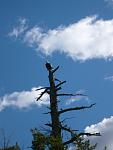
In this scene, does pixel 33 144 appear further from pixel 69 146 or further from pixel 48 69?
pixel 48 69

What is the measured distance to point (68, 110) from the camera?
21.6 m

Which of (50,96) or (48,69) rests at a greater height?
(48,69)

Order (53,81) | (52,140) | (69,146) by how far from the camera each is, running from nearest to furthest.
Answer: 1. (52,140)
2. (69,146)
3. (53,81)

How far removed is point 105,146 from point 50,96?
4278 millimetres

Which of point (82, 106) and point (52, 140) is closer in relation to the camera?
point (52, 140)

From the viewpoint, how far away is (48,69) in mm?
23359

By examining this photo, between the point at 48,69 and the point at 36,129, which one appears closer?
the point at 36,129

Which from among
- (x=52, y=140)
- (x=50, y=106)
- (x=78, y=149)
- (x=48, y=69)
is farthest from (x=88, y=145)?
(x=48, y=69)

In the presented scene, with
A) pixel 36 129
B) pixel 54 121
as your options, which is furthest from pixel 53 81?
pixel 36 129

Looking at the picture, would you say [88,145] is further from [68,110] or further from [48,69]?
[48,69]

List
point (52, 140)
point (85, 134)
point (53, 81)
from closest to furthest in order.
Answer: point (52, 140) < point (85, 134) < point (53, 81)

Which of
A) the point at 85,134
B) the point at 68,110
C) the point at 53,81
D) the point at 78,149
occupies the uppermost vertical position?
the point at 53,81

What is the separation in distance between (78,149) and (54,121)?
2.90 metres

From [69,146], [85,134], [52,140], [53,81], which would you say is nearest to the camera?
[52,140]
